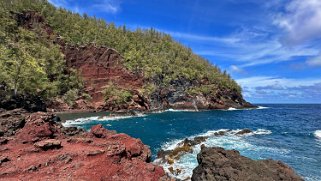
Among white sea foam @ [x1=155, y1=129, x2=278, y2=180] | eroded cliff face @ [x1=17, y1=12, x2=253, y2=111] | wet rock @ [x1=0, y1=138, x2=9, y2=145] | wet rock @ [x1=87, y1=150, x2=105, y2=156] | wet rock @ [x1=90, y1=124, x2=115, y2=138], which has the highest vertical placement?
eroded cliff face @ [x1=17, y1=12, x2=253, y2=111]

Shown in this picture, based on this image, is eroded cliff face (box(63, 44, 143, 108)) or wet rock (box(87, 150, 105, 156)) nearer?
wet rock (box(87, 150, 105, 156))

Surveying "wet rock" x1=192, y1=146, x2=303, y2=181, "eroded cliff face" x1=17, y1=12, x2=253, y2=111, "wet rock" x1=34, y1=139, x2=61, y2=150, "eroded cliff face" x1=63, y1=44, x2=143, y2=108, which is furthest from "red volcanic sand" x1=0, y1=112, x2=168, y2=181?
"eroded cliff face" x1=63, y1=44, x2=143, y2=108

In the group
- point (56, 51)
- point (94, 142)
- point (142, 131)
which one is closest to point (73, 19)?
point (56, 51)

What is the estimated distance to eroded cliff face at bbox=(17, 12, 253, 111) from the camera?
10319 centimetres

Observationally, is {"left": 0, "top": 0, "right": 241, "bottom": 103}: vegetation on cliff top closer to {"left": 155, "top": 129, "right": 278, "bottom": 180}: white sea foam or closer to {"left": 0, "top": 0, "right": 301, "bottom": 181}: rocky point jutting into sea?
{"left": 0, "top": 0, "right": 301, "bottom": 181}: rocky point jutting into sea

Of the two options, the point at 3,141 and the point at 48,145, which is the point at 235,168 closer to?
the point at 48,145

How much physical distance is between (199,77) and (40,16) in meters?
83.8

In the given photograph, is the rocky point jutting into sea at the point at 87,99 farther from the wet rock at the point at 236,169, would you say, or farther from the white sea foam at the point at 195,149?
the white sea foam at the point at 195,149

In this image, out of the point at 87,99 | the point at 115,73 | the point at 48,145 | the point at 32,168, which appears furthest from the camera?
the point at 115,73

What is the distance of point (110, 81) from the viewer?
107625 mm

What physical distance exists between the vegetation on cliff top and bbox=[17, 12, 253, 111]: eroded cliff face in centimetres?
356

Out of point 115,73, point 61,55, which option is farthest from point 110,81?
point 61,55

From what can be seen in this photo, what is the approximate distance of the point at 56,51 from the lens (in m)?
107

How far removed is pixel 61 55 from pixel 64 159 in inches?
3856
